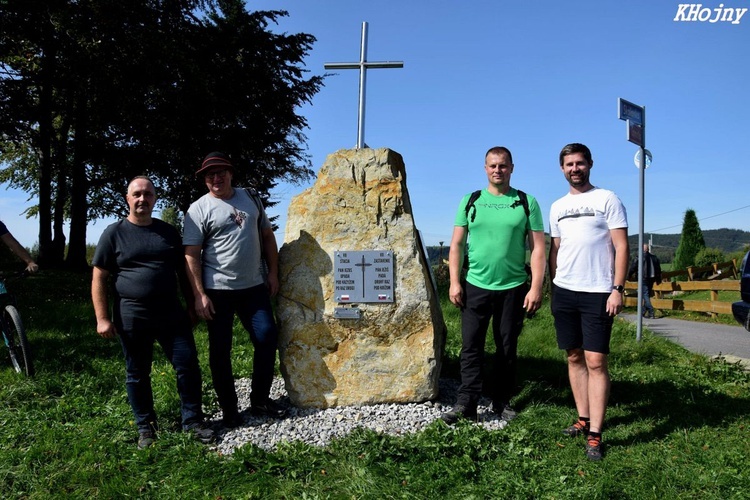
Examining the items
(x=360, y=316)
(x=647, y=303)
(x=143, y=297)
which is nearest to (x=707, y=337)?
(x=647, y=303)

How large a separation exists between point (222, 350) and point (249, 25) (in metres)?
16.6

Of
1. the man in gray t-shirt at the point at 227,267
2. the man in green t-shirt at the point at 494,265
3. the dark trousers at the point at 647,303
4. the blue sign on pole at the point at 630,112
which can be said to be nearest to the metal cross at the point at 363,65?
the man in gray t-shirt at the point at 227,267

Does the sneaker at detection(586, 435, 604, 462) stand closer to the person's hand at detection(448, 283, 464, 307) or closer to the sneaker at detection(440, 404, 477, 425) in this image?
the sneaker at detection(440, 404, 477, 425)

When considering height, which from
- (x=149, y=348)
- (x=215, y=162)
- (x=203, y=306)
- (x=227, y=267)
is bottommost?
(x=149, y=348)

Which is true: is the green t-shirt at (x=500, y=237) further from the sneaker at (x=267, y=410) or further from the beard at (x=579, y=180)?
the sneaker at (x=267, y=410)

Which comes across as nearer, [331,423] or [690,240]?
[331,423]

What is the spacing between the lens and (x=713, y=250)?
24.1 metres

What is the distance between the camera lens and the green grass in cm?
336

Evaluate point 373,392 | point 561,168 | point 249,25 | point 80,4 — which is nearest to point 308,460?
point 373,392

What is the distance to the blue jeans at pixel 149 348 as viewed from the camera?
3.83 m

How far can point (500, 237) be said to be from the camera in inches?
157

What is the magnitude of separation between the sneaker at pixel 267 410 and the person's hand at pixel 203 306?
987 millimetres

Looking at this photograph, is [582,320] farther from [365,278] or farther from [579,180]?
[365,278]

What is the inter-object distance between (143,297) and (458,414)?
2.55 metres
